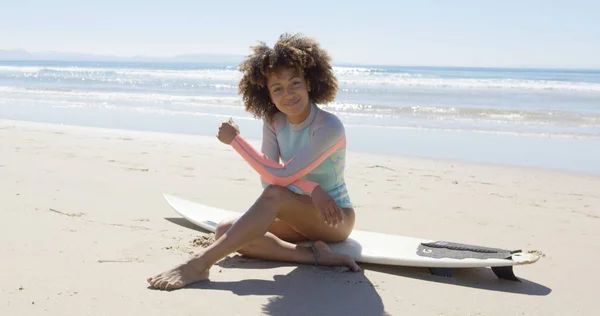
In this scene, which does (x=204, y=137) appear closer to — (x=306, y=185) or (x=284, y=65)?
(x=284, y=65)

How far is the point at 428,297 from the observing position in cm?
294

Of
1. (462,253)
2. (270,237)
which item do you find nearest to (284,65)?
(270,237)

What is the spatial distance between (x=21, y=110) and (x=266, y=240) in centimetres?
1131

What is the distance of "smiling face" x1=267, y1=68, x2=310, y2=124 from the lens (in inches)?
126

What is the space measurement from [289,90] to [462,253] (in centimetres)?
124

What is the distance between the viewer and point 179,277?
289cm

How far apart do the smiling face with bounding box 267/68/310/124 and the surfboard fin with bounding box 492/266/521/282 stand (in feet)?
4.22

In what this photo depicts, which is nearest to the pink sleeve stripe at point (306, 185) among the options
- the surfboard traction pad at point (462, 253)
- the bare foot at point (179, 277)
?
the bare foot at point (179, 277)

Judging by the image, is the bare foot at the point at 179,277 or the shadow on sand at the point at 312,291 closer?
Result: the shadow on sand at the point at 312,291

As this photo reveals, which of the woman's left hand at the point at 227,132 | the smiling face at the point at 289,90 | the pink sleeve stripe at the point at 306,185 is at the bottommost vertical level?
the pink sleeve stripe at the point at 306,185

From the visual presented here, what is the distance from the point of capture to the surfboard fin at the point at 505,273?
3174mm

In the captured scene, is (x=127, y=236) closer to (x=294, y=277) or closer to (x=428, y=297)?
(x=294, y=277)

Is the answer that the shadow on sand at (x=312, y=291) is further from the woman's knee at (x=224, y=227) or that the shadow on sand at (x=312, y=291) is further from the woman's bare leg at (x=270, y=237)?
the woman's knee at (x=224, y=227)

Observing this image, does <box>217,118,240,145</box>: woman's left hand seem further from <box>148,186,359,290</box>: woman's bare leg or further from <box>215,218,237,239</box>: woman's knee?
<box>215,218,237,239</box>: woman's knee
